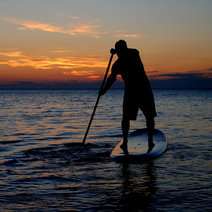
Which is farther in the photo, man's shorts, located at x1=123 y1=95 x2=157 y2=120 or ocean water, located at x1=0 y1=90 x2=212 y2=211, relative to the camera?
man's shorts, located at x1=123 y1=95 x2=157 y2=120

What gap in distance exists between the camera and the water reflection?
391 centimetres

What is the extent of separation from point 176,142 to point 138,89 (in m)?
3.70

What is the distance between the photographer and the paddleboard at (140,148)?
254 inches

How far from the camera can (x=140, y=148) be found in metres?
7.14

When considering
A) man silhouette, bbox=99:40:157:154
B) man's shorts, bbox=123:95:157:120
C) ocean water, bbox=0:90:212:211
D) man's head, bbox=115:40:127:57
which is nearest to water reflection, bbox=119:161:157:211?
ocean water, bbox=0:90:212:211

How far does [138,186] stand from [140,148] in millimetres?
2476

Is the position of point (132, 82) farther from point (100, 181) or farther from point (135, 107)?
point (100, 181)

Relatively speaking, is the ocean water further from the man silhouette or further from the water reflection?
the man silhouette

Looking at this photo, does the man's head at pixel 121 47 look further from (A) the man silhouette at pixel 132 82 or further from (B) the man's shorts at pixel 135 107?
(B) the man's shorts at pixel 135 107

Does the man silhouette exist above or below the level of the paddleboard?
above

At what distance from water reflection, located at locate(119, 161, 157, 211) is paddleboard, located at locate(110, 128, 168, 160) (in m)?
0.27

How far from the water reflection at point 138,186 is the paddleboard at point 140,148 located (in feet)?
0.90

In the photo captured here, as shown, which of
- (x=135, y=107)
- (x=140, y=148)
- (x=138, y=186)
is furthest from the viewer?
(x=140, y=148)

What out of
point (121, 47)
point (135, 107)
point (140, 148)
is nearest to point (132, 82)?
point (135, 107)
